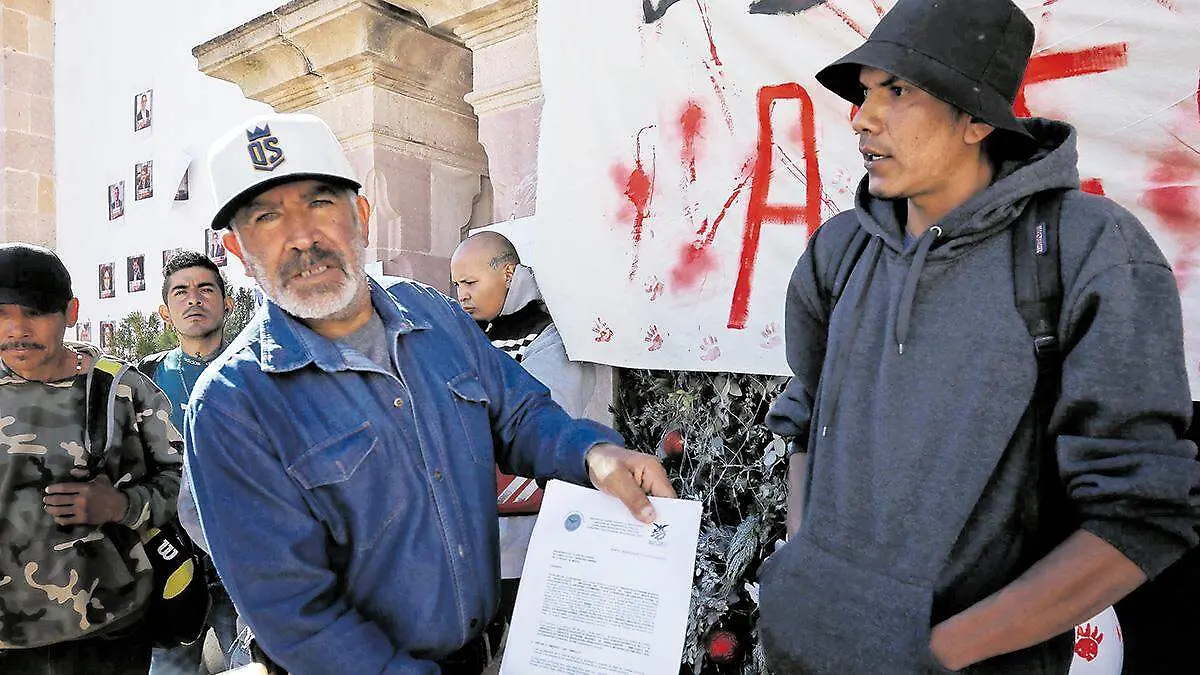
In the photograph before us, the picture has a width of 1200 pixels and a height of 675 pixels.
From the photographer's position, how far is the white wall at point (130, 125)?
657 centimetres

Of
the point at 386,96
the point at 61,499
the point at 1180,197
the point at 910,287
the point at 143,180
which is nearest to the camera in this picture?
the point at 910,287

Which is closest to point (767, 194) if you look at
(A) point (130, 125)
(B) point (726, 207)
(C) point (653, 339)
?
(B) point (726, 207)

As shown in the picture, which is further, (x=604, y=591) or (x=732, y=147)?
(x=732, y=147)

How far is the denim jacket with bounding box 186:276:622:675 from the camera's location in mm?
1165

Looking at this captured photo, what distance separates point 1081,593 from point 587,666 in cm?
74

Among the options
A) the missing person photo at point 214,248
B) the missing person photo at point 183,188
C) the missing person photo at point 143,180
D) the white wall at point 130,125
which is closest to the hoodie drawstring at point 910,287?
the white wall at point 130,125

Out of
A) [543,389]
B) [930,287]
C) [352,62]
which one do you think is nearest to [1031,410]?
[930,287]

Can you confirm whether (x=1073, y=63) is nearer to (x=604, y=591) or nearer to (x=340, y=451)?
(x=604, y=591)

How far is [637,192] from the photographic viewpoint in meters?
2.72

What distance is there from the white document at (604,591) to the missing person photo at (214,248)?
5.70 metres

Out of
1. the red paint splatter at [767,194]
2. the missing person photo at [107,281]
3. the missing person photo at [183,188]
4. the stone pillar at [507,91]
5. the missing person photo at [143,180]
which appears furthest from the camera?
the missing person photo at [107,281]

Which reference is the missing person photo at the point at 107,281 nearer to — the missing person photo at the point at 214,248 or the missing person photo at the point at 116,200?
the missing person photo at the point at 116,200

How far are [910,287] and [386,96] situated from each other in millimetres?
3496

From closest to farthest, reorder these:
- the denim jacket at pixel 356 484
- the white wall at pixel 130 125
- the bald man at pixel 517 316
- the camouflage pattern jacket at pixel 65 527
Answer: the denim jacket at pixel 356 484 → the camouflage pattern jacket at pixel 65 527 → the bald man at pixel 517 316 → the white wall at pixel 130 125
